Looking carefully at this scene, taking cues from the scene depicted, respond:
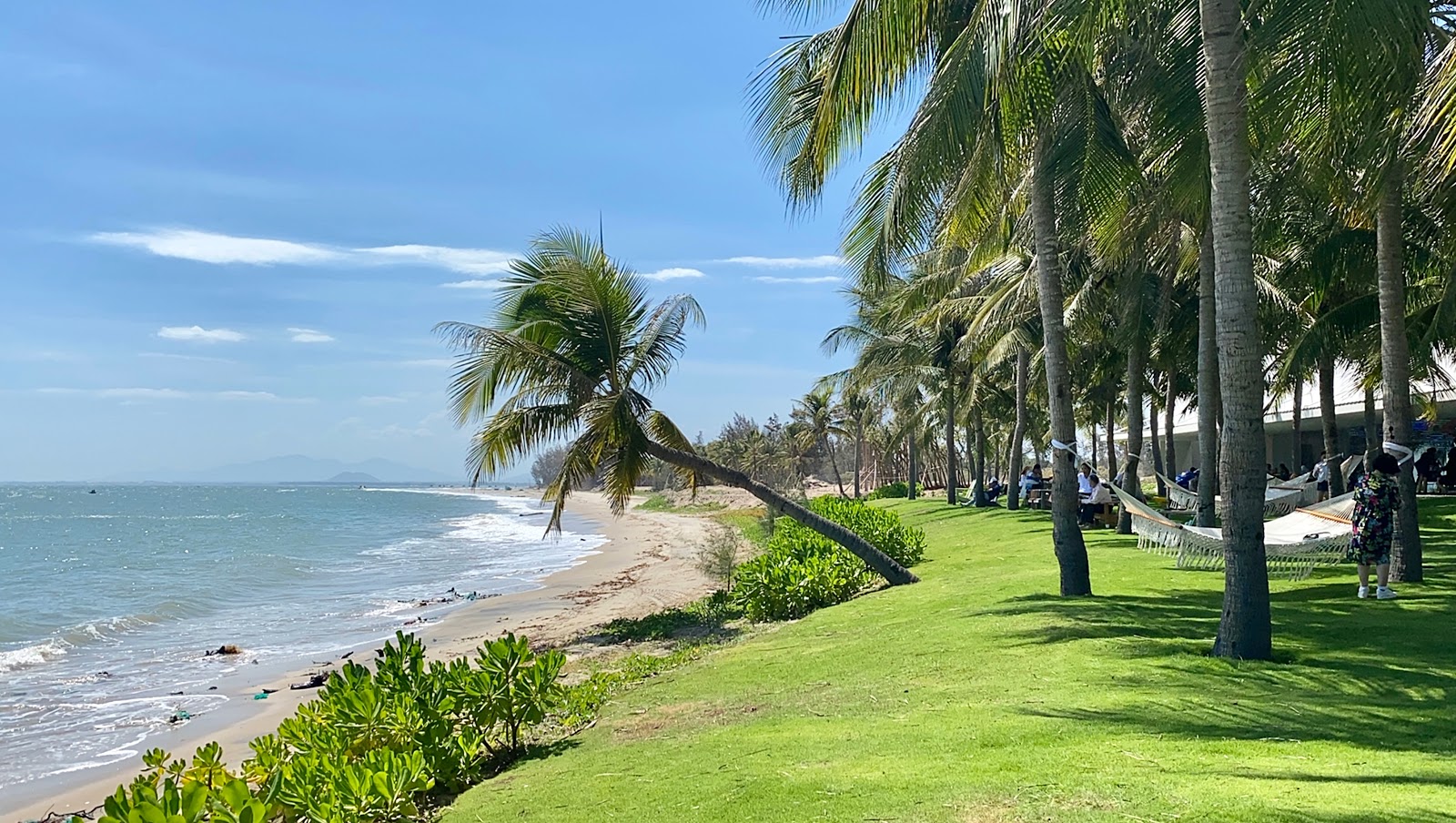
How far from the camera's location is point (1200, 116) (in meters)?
8.16

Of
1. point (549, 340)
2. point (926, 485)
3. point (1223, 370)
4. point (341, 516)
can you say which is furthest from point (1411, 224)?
point (341, 516)

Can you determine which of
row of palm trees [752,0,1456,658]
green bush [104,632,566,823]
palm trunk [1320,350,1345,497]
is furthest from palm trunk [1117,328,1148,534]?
green bush [104,632,566,823]

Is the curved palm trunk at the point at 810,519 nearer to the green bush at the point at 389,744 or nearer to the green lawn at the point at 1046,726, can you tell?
the green lawn at the point at 1046,726

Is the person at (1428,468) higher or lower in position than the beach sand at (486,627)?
higher

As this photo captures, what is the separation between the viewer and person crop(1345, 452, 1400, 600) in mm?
8508

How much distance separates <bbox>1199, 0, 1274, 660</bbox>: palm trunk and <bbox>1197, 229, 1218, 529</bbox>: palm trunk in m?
7.13

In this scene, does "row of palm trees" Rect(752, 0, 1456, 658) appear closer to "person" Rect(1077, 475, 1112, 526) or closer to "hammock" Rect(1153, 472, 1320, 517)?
"hammock" Rect(1153, 472, 1320, 517)

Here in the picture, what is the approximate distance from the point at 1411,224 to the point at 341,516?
232ft

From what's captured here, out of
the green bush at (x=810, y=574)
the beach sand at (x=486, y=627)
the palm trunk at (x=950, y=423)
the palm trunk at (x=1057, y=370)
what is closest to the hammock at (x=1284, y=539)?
the palm trunk at (x=1057, y=370)

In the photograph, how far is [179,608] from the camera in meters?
22.1

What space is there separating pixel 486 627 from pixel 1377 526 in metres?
13.3

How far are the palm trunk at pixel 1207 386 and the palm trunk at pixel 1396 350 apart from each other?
12.0 ft

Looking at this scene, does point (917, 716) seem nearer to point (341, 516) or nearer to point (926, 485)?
point (926, 485)

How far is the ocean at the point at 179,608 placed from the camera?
1198 cm
